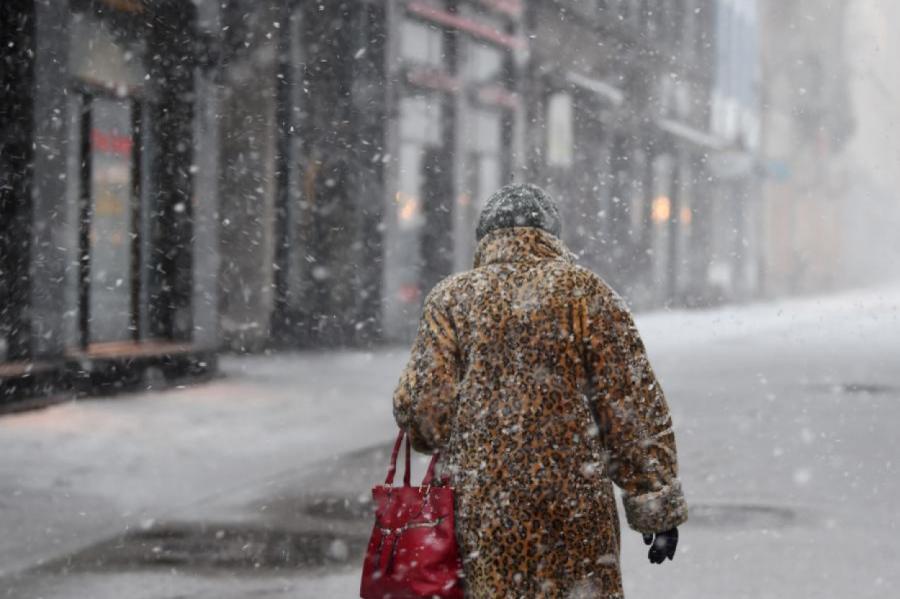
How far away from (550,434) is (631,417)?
19 centimetres

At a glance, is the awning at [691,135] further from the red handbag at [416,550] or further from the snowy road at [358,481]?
the red handbag at [416,550]

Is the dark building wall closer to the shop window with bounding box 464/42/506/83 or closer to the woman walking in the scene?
the woman walking

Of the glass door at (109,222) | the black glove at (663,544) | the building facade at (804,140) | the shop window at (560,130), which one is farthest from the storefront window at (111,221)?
the building facade at (804,140)

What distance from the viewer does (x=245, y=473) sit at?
328 inches

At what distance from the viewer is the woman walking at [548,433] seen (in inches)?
111

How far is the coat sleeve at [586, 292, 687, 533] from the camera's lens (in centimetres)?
283

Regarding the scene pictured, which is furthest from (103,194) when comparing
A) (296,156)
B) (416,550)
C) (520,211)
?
(416,550)

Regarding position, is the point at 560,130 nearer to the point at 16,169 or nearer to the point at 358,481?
the point at 16,169

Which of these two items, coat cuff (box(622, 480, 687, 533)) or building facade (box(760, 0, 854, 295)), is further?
building facade (box(760, 0, 854, 295))

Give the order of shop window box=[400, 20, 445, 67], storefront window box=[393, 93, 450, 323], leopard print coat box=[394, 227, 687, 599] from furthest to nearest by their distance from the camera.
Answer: storefront window box=[393, 93, 450, 323] → shop window box=[400, 20, 445, 67] → leopard print coat box=[394, 227, 687, 599]

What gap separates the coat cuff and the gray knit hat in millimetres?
684

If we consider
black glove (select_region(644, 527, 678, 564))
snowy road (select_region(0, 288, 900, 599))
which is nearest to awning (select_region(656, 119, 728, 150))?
snowy road (select_region(0, 288, 900, 599))

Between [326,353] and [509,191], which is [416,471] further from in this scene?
[326,353]

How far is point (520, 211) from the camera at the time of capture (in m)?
2.98
